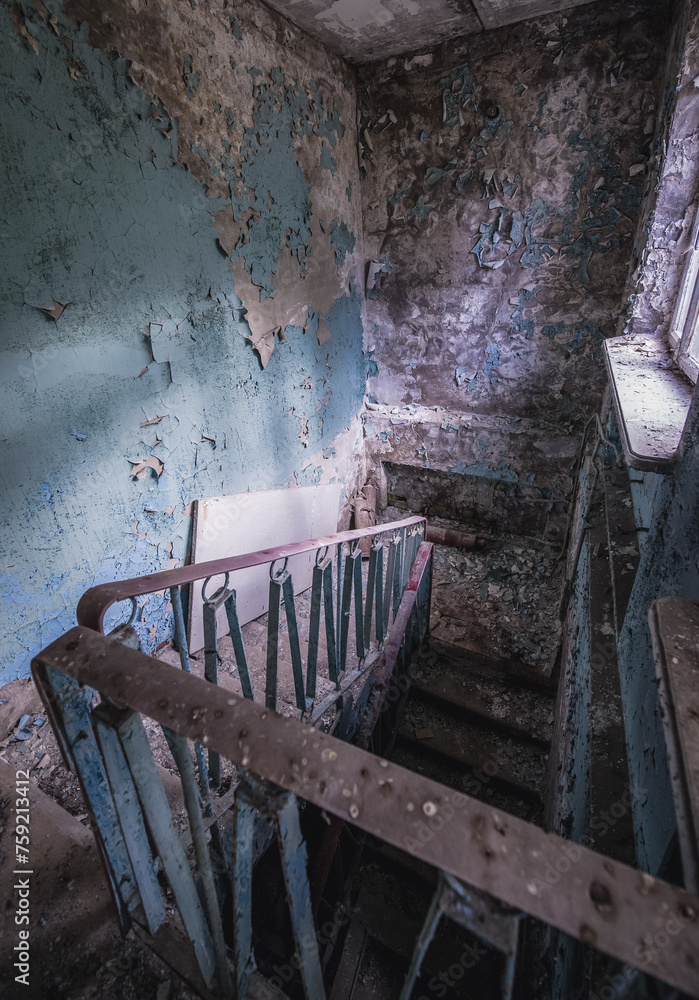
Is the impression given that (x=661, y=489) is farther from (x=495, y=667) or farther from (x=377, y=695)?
(x=495, y=667)

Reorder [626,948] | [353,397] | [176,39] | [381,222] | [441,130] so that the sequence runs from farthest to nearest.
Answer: [353,397] → [381,222] → [441,130] → [176,39] → [626,948]

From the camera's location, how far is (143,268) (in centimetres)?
214

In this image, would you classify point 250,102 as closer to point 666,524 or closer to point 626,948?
point 666,524

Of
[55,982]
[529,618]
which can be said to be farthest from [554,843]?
[529,618]

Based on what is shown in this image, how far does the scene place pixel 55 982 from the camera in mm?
1020

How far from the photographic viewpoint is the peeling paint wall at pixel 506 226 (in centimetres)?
284

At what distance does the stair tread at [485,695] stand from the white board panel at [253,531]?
1.17 m

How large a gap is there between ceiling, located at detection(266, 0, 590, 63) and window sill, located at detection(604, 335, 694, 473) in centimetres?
204

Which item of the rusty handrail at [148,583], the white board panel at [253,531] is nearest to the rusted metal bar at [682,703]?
the rusty handrail at [148,583]

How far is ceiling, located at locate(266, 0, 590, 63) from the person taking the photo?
2.59m

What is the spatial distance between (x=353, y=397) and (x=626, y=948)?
13.1 ft

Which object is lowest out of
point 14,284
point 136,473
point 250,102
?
point 136,473

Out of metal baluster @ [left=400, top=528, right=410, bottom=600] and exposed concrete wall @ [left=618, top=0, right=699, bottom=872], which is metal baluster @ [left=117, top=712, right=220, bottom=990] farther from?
metal baluster @ [left=400, top=528, right=410, bottom=600]

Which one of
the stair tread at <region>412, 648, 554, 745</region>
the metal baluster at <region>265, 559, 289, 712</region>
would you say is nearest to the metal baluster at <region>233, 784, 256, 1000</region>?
the metal baluster at <region>265, 559, 289, 712</region>
